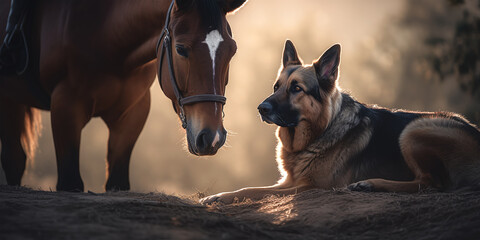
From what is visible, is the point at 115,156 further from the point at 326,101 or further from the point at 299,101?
the point at 326,101

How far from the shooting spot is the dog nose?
4.91 m

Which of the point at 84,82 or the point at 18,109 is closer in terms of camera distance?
the point at 84,82

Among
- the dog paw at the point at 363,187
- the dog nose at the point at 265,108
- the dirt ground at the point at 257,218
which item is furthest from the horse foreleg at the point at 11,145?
the dog paw at the point at 363,187

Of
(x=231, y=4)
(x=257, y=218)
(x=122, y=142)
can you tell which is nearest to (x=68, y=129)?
(x=122, y=142)

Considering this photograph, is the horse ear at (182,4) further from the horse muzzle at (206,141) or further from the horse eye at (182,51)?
the horse muzzle at (206,141)

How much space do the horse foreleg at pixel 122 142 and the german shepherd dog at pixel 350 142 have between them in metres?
1.19

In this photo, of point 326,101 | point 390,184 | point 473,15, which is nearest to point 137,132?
point 326,101

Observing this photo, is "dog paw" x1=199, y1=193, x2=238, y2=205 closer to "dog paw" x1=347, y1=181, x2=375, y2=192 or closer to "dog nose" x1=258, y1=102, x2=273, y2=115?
"dog nose" x1=258, y1=102, x2=273, y2=115

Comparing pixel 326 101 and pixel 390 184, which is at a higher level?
pixel 326 101

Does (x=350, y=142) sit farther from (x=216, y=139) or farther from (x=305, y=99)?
(x=216, y=139)

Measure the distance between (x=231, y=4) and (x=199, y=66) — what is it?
87 centimetres

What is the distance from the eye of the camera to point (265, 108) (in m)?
4.92

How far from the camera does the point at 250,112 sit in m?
28.6

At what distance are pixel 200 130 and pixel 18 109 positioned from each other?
13.6ft
